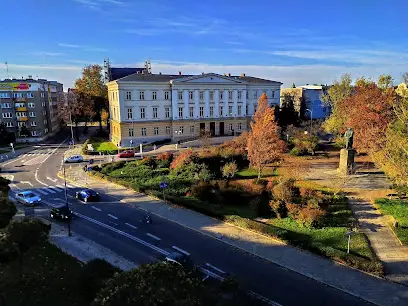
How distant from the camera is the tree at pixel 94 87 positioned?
74.6 m

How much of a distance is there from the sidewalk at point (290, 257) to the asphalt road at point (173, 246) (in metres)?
0.53

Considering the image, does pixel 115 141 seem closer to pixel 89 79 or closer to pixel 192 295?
pixel 89 79

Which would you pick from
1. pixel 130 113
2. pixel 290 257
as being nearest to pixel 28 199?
pixel 290 257

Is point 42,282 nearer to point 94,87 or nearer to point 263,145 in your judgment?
point 263,145

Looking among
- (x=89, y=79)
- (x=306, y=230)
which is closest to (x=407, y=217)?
(x=306, y=230)

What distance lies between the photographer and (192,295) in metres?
8.62

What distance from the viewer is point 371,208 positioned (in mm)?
26859

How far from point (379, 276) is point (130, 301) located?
50.4ft

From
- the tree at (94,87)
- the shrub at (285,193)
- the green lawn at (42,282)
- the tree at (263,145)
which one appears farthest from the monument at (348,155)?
the tree at (94,87)

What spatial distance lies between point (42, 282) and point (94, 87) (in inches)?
2559

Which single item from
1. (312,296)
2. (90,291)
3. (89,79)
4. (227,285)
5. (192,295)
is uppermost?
(89,79)

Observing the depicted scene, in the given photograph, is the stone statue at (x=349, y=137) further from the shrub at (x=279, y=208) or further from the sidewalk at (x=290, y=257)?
the sidewalk at (x=290, y=257)

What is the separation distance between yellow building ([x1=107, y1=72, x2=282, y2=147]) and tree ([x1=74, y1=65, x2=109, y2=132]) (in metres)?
10.0

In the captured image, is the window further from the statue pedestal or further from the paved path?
the statue pedestal
